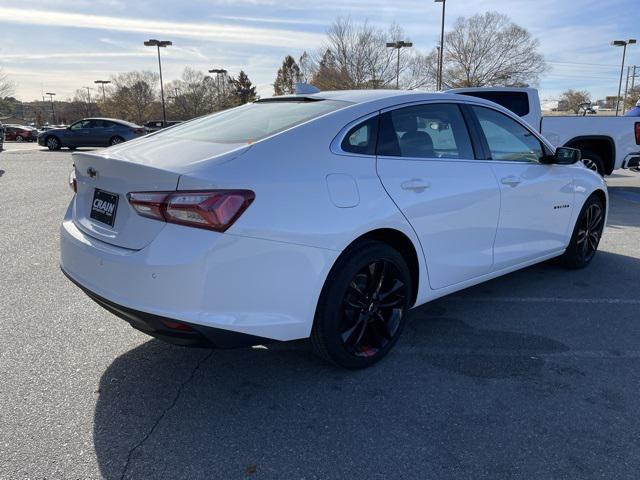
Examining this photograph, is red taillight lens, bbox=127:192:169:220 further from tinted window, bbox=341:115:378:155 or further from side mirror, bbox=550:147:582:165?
side mirror, bbox=550:147:582:165

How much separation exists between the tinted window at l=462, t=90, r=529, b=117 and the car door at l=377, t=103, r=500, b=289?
7116 millimetres

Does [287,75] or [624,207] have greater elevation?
[287,75]

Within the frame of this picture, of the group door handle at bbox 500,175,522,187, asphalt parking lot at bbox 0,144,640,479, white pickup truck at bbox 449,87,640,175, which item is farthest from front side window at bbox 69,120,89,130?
door handle at bbox 500,175,522,187

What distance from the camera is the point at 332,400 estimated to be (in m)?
2.79

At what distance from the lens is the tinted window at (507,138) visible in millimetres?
3865

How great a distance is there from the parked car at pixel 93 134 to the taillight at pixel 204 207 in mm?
20615

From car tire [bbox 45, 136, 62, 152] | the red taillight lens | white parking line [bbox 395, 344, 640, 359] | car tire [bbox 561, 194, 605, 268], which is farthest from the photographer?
Result: car tire [bbox 45, 136, 62, 152]

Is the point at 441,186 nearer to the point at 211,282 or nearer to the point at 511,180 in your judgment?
the point at 511,180

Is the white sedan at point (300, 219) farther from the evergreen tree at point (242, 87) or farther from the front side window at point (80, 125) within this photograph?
the evergreen tree at point (242, 87)

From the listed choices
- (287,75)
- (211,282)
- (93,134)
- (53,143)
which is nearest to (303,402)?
(211,282)

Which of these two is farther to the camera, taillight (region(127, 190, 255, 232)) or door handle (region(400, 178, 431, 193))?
door handle (region(400, 178, 431, 193))

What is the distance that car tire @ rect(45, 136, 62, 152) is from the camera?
23.8m

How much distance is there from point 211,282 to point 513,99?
9438mm

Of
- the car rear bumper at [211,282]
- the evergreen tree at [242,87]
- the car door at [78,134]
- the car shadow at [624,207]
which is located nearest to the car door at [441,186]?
the car rear bumper at [211,282]
